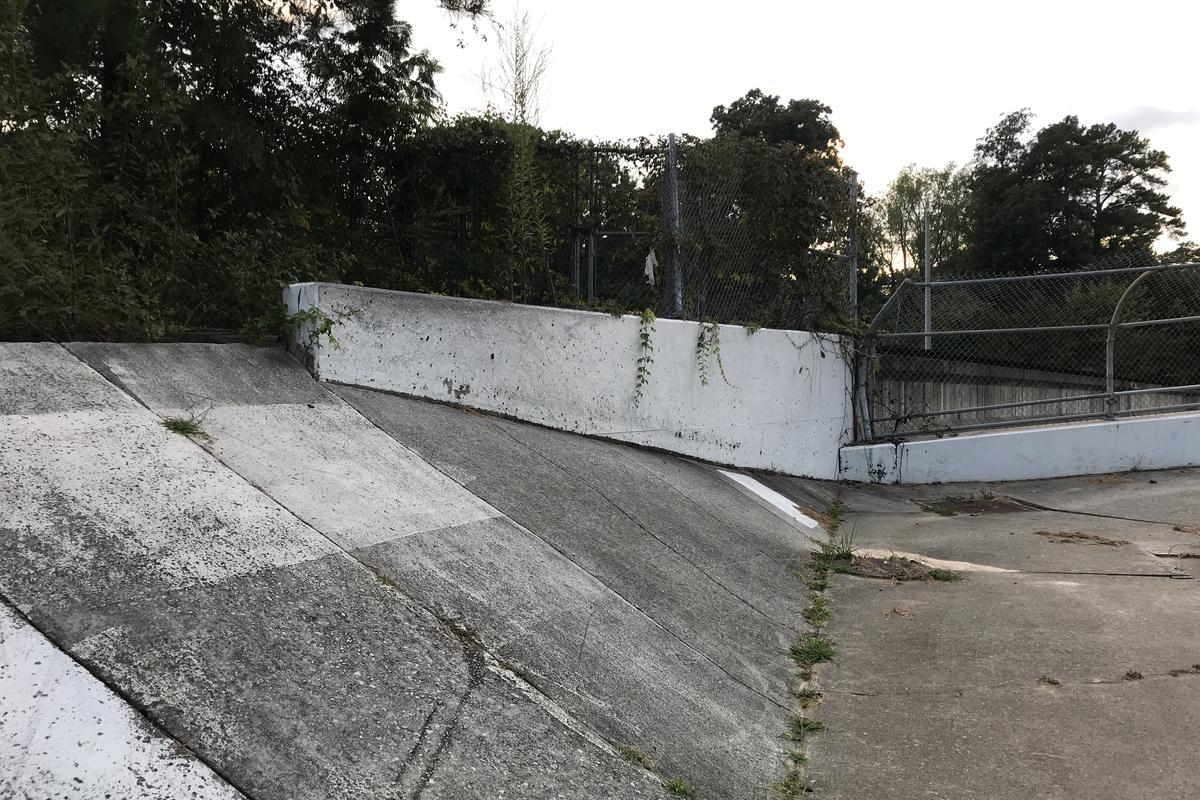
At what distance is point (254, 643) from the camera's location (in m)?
2.56

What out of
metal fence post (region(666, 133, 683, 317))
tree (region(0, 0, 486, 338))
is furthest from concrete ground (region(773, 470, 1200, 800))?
tree (region(0, 0, 486, 338))

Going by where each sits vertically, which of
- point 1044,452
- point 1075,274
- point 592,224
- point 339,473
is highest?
point 592,224

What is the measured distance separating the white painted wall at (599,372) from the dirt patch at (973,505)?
4.72 feet

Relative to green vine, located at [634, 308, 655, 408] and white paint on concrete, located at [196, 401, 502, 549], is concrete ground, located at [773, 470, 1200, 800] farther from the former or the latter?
green vine, located at [634, 308, 655, 408]

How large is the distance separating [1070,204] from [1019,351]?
35.3 m

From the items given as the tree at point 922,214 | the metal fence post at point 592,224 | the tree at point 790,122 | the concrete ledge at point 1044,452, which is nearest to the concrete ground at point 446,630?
the metal fence post at point 592,224

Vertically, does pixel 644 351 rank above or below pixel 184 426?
above

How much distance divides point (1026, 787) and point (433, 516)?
Result: 2612 millimetres

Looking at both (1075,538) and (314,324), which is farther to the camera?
(1075,538)

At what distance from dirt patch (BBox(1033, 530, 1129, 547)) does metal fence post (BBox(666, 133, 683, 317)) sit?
360 cm

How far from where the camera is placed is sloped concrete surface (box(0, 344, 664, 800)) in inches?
87.9

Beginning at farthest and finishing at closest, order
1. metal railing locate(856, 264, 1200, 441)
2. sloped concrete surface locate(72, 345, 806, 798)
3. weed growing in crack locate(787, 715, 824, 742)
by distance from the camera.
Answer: metal railing locate(856, 264, 1200, 441)
weed growing in crack locate(787, 715, 824, 742)
sloped concrete surface locate(72, 345, 806, 798)

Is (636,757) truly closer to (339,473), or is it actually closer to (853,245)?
(339,473)

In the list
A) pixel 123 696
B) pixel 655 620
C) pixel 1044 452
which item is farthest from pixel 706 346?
pixel 123 696
